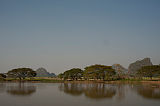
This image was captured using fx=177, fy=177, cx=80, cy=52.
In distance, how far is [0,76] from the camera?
87562 mm

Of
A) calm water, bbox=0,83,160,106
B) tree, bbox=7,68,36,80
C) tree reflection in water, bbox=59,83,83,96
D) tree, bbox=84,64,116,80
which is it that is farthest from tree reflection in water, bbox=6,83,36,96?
tree, bbox=7,68,36,80

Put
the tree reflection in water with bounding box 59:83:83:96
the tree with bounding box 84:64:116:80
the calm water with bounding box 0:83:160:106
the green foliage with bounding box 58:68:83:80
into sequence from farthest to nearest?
1. the green foliage with bounding box 58:68:83:80
2. the tree with bounding box 84:64:116:80
3. the tree reflection in water with bounding box 59:83:83:96
4. the calm water with bounding box 0:83:160:106

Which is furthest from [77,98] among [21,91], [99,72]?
[99,72]

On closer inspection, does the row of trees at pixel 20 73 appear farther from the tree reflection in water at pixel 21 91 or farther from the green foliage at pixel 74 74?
the tree reflection in water at pixel 21 91

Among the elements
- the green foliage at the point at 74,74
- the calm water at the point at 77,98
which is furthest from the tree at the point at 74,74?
the calm water at the point at 77,98

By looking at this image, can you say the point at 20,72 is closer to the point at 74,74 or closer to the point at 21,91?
the point at 74,74

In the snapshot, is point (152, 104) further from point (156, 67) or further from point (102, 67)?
point (156, 67)

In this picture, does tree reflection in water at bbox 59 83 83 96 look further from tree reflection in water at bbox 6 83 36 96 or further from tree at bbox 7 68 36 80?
tree at bbox 7 68 36 80

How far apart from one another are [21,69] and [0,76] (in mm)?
11873

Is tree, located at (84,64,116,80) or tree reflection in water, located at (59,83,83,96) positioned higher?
tree, located at (84,64,116,80)

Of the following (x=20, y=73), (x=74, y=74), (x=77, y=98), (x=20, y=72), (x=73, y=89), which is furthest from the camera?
(x=20, y=73)

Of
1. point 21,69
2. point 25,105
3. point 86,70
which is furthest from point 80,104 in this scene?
point 21,69

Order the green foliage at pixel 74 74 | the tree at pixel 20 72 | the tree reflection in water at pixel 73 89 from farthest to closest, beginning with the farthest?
the tree at pixel 20 72 → the green foliage at pixel 74 74 → the tree reflection in water at pixel 73 89

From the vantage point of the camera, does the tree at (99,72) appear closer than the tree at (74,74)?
Yes
